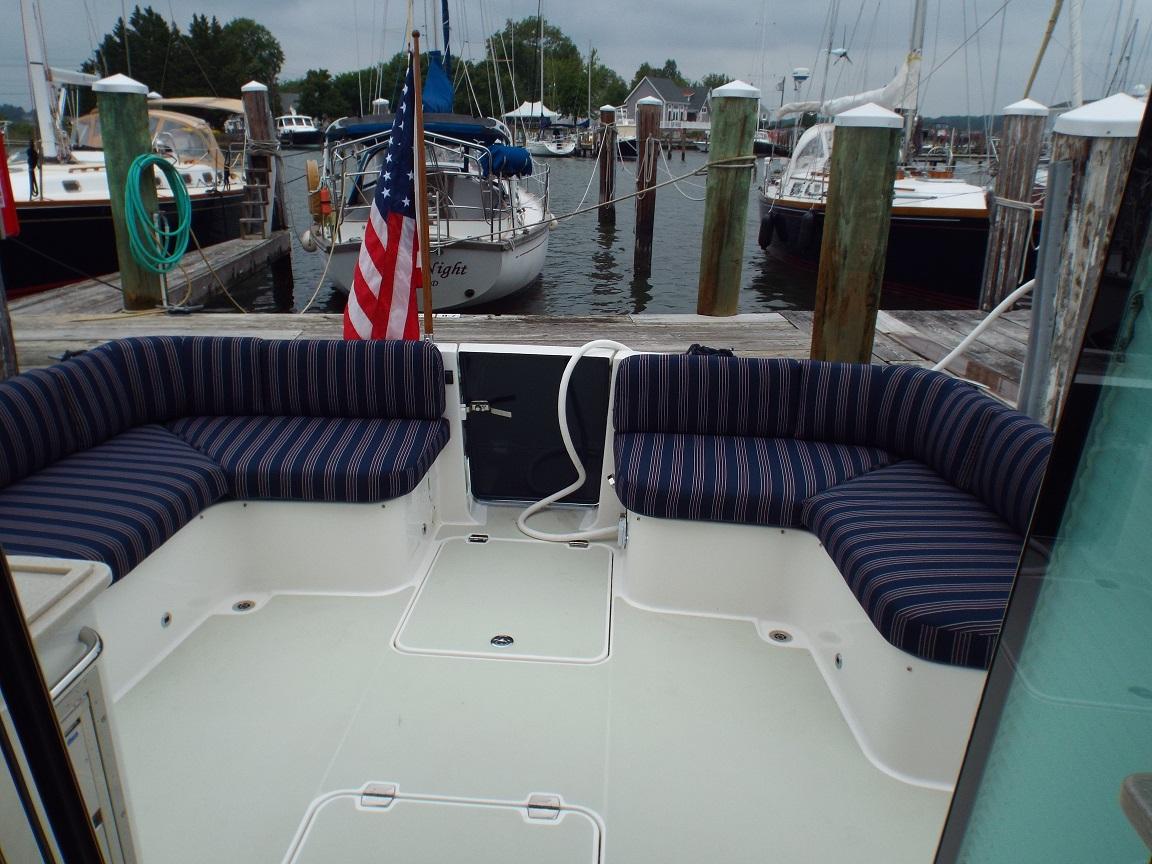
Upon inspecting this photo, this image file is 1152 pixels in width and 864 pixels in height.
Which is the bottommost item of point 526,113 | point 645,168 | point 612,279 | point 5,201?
point 612,279

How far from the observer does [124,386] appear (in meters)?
2.96

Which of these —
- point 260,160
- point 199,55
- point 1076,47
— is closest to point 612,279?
point 260,160

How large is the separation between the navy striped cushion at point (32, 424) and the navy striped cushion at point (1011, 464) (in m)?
2.86

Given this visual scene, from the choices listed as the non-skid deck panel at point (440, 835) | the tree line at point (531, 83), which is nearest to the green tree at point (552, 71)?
the tree line at point (531, 83)

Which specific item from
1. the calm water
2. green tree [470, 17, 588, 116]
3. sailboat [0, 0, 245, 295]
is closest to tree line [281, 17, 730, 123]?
green tree [470, 17, 588, 116]

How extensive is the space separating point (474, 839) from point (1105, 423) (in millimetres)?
1582

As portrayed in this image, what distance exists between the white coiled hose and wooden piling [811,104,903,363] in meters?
1.42

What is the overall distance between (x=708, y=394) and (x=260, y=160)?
10.6 meters

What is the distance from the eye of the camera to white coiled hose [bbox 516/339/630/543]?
3068mm

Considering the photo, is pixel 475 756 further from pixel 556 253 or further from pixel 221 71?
pixel 221 71

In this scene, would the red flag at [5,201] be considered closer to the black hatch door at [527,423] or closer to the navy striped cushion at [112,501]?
the navy striped cushion at [112,501]

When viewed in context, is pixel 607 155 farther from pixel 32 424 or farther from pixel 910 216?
pixel 32 424

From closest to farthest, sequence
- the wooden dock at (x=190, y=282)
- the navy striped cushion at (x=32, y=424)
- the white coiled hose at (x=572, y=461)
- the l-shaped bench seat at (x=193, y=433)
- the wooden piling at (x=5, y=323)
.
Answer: the l-shaped bench seat at (x=193, y=433)
the navy striped cushion at (x=32, y=424)
the white coiled hose at (x=572, y=461)
the wooden piling at (x=5, y=323)
the wooden dock at (x=190, y=282)

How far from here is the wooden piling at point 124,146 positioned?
5742mm
